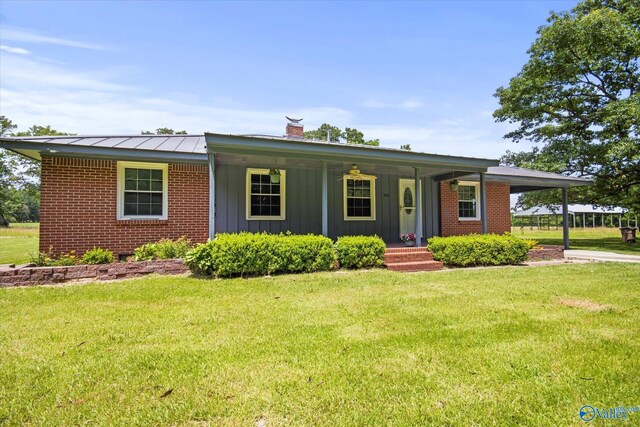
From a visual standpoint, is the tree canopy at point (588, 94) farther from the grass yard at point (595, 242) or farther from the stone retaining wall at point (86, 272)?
the stone retaining wall at point (86, 272)

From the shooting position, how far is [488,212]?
12594mm

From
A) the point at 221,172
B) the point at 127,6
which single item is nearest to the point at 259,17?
the point at 127,6

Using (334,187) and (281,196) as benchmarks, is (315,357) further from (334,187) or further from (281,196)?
(334,187)

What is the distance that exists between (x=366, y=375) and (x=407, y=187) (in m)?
9.41

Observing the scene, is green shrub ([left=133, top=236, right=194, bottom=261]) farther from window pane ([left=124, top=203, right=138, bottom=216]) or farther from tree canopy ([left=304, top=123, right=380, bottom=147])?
tree canopy ([left=304, top=123, right=380, bottom=147])

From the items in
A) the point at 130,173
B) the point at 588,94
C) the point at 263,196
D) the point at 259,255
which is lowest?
the point at 259,255

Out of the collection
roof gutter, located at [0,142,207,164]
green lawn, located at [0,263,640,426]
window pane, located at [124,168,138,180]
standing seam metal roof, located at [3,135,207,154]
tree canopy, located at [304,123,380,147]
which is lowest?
green lawn, located at [0,263,640,426]

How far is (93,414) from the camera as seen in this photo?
204 centimetres

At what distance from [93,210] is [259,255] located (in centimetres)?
443

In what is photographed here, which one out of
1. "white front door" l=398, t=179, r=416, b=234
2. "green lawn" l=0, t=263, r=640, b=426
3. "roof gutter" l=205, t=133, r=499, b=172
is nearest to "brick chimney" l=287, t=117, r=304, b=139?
"white front door" l=398, t=179, r=416, b=234

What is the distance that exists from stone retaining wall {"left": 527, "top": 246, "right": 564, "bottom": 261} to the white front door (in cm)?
351

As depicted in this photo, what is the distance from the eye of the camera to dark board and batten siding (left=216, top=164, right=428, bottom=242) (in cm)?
931

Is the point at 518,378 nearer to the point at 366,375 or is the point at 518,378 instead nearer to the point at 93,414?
the point at 366,375

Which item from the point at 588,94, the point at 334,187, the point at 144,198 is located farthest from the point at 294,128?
the point at 588,94
